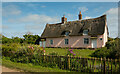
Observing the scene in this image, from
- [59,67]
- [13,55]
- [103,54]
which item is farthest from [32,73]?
[103,54]

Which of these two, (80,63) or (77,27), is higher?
(77,27)

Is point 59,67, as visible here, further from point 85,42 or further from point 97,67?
point 85,42

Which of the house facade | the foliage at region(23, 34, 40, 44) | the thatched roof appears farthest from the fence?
the foliage at region(23, 34, 40, 44)

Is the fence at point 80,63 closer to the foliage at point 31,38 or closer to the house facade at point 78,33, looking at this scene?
the house facade at point 78,33

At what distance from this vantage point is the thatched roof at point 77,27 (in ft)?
68.0

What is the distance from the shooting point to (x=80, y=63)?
6355 millimetres

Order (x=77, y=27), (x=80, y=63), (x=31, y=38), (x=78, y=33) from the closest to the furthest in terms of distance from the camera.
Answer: (x=80, y=63) < (x=78, y=33) < (x=77, y=27) < (x=31, y=38)

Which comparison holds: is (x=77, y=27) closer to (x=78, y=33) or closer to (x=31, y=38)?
(x=78, y=33)

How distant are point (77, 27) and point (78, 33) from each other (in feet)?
5.81

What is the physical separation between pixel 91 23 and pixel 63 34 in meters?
6.74

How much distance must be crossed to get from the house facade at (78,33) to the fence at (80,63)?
14521 millimetres

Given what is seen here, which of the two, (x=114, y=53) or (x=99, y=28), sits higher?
(x=99, y=28)

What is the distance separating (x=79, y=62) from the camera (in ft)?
21.2

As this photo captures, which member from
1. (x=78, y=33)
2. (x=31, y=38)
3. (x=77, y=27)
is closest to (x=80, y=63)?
(x=78, y=33)
